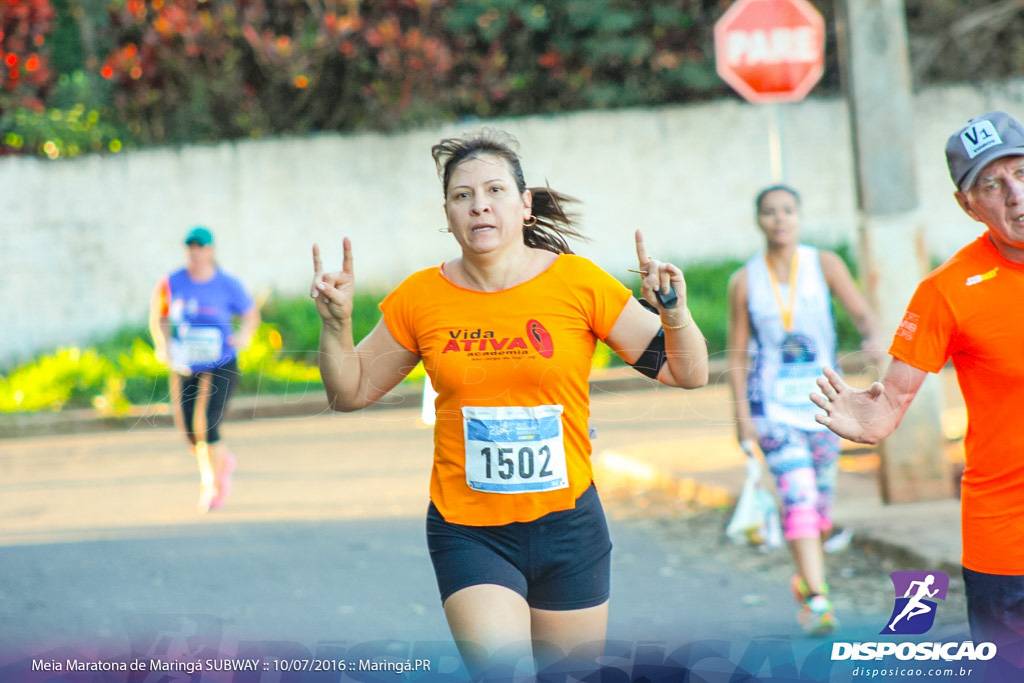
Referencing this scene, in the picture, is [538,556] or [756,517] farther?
[756,517]

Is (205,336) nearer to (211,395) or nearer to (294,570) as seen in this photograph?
(211,395)

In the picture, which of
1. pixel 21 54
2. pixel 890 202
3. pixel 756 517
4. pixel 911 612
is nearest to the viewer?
pixel 911 612

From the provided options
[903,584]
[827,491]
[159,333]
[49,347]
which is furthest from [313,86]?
[903,584]

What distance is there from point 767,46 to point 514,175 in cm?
1254

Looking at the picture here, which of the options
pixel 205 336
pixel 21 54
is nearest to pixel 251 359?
pixel 21 54

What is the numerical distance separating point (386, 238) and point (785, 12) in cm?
613

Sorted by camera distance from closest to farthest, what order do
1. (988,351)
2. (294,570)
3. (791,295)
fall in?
(988,351) < (791,295) < (294,570)

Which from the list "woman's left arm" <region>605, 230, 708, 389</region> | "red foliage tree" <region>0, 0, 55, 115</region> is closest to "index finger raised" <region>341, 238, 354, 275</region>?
"woman's left arm" <region>605, 230, 708, 389</region>

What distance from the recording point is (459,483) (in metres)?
3.96

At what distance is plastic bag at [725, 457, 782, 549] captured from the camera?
26.0 ft

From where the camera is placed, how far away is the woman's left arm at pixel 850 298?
6633 mm

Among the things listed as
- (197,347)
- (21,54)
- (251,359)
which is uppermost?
(21,54)

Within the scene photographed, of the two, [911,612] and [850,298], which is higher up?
[850,298]

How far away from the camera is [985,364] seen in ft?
11.5
